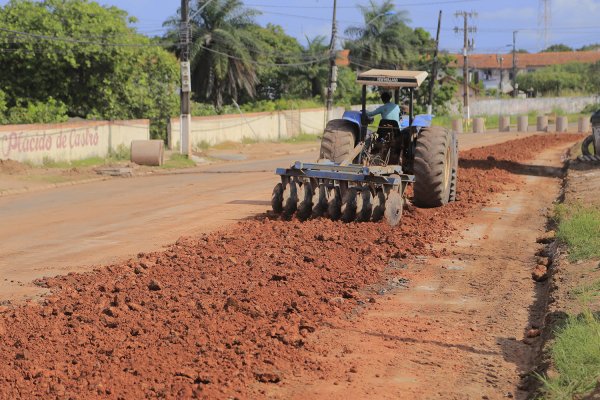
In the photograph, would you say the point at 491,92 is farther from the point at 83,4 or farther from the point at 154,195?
the point at 154,195

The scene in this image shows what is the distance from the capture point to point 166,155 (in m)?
33.1

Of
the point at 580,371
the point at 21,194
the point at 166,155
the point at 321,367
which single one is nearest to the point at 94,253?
the point at 321,367

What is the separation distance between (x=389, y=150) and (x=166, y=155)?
1896 centimetres

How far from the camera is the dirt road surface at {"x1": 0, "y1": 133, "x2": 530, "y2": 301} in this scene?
11352mm

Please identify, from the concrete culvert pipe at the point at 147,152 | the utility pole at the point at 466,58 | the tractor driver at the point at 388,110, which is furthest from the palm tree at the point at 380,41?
the tractor driver at the point at 388,110

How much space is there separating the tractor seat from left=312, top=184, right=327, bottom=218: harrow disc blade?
2.15 meters

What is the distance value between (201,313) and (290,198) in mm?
6024

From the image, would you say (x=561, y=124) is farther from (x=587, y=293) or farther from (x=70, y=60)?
(x=587, y=293)

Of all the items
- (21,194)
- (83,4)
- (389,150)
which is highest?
(83,4)

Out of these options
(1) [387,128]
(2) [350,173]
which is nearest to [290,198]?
(2) [350,173]

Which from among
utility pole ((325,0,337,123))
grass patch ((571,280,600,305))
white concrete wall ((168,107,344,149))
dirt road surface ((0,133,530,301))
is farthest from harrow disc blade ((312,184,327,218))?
utility pole ((325,0,337,123))

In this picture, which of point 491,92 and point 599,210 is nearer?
point 599,210

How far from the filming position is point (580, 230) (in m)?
12.1

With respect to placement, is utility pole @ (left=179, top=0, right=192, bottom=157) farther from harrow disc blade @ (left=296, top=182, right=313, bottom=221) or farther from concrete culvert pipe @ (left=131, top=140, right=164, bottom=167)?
harrow disc blade @ (left=296, top=182, right=313, bottom=221)
